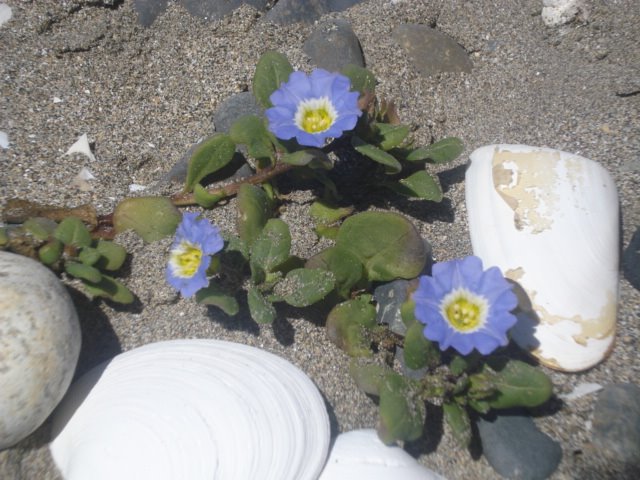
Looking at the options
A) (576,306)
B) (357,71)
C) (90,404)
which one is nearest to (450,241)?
(576,306)

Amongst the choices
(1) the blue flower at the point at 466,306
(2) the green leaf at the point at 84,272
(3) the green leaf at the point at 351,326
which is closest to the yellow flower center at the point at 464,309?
(1) the blue flower at the point at 466,306

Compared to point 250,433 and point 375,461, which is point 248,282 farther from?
point 375,461

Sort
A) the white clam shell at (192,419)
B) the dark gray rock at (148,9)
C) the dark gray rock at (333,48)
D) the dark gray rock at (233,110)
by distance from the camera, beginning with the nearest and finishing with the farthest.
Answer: the white clam shell at (192,419) < the dark gray rock at (233,110) < the dark gray rock at (333,48) < the dark gray rock at (148,9)

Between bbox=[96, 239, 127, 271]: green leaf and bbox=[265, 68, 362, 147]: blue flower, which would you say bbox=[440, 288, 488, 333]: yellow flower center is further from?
bbox=[96, 239, 127, 271]: green leaf

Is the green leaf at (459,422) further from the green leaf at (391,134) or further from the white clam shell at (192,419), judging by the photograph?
the green leaf at (391,134)

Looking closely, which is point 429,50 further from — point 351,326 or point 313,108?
point 351,326

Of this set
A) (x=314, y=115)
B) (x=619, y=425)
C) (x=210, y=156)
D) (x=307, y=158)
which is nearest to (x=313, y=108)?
(x=314, y=115)

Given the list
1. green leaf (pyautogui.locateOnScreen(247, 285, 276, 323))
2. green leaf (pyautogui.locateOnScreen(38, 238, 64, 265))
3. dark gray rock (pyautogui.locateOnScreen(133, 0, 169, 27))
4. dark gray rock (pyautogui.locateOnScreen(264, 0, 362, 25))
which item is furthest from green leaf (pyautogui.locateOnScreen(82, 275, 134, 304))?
dark gray rock (pyautogui.locateOnScreen(264, 0, 362, 25))
